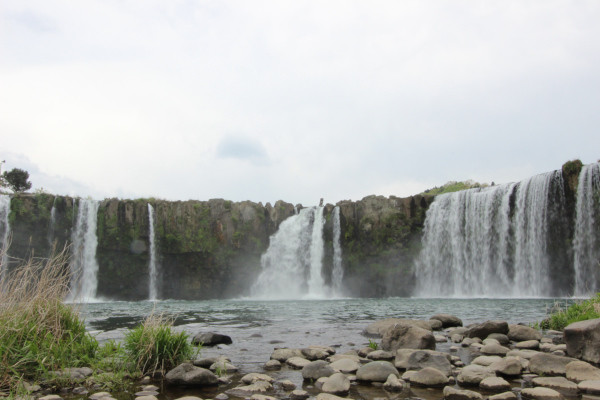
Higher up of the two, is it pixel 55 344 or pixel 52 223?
pixel 52 223

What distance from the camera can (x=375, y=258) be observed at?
4231 cm

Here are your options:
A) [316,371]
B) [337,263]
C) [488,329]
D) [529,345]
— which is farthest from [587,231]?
[316,371]

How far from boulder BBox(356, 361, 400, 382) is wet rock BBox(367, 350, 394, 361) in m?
1.38

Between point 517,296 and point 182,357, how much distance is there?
30261 mm

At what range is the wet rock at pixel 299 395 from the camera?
21.6ft

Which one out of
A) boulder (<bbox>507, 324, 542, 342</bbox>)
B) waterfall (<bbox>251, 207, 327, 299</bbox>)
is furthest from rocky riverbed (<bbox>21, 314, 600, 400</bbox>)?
waterfall (<bbox>251, 207, 327, 299</bbox>)

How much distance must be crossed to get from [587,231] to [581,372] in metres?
26.6

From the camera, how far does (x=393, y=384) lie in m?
7.05

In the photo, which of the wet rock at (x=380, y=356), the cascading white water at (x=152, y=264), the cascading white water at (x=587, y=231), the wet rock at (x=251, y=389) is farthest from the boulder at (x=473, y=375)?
the cascading white water at (x=152, y=264)

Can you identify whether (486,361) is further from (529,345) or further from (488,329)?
(488,329)

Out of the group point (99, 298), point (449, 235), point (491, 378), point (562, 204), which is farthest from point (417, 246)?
point (491, 378)

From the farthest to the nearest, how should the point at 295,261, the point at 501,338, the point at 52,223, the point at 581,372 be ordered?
the point at 295,261 < the point at 52,223 < the point at 501,338 < the point at 581,372

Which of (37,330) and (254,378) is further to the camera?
(254,378)

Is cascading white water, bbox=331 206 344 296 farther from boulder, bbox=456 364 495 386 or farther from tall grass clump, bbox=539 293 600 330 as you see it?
boulder, bbox=456 364 495 386
